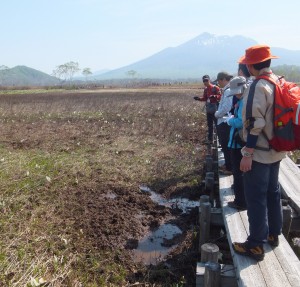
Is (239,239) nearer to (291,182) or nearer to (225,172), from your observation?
(291,182)

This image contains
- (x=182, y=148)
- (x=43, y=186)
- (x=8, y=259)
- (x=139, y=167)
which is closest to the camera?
(x=8, y=259)

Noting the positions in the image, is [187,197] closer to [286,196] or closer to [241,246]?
[286,196]

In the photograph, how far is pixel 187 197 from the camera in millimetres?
6898

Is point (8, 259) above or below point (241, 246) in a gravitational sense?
below

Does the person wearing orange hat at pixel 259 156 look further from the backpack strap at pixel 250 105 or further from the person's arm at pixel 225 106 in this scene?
the person's arm at pixel 225 106

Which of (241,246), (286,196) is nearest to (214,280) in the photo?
(241,246)

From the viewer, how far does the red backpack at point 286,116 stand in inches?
109

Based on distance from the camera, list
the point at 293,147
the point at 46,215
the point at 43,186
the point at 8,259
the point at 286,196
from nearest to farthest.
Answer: the point at 293,147 < the point at 8,259 < the point at 286,196 < the point at 46,215 < the point at 43,186

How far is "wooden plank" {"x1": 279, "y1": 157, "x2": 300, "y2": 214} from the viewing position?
462cm

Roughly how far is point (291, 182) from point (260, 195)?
2.61m

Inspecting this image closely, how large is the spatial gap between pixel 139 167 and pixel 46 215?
3477 mm

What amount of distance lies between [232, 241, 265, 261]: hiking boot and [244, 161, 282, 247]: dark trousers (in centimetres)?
5

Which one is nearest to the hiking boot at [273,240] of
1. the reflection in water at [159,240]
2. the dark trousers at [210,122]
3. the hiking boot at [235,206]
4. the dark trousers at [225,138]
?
the hiking boot at [235,206]

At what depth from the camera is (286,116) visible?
109 inches
